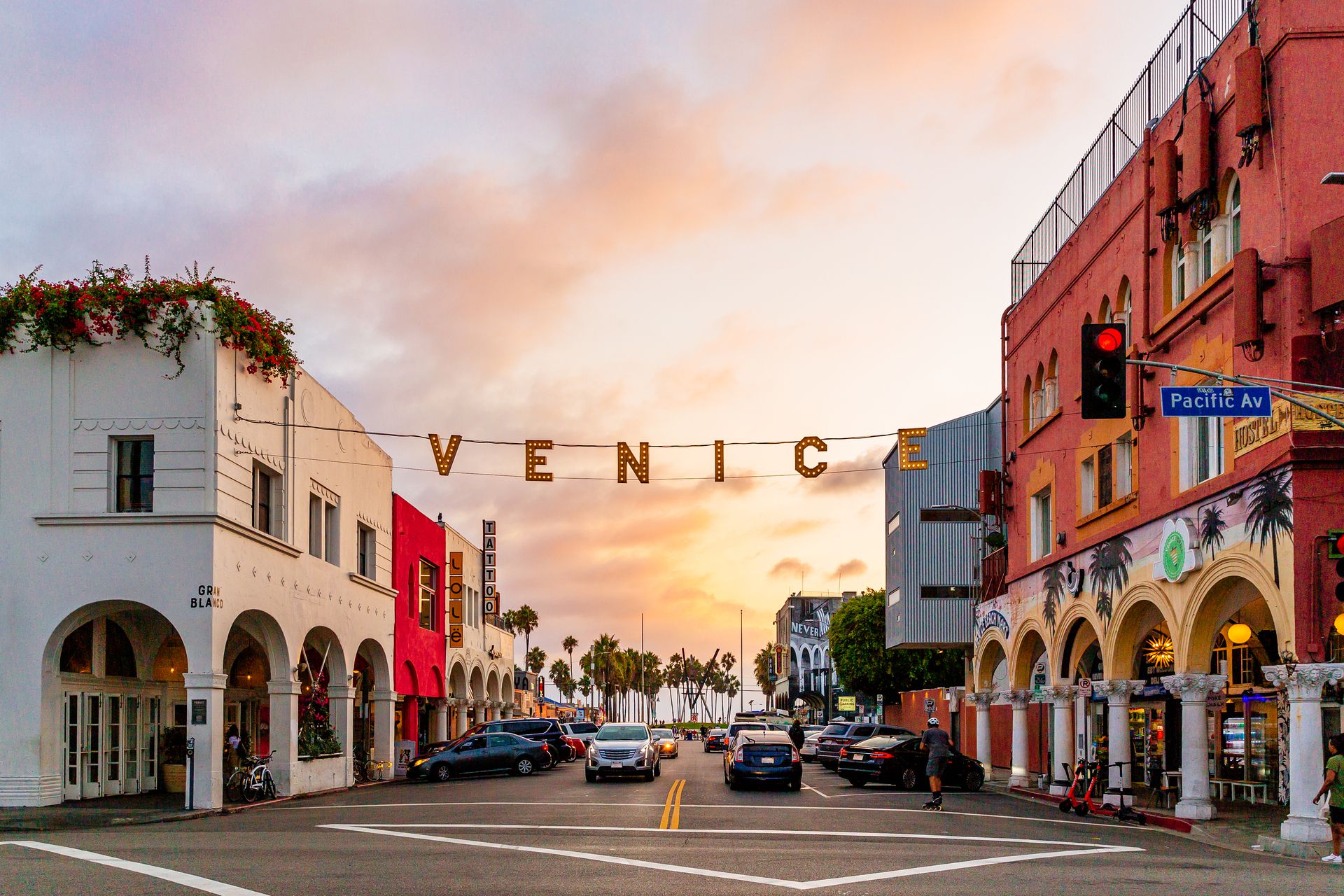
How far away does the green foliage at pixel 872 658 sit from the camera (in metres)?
71.7

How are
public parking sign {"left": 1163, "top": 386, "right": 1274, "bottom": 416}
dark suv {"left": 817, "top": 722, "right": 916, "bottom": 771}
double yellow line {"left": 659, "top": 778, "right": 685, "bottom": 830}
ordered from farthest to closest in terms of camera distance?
dark suv {"left": 817, "top": 722, "right": 916, "bottom": 771} < double yellow line {"left": 659, "top": 778, "right": 685, "bottom": 830} < public parking sign {"left": 1163, "top": 386, "right": 1274, "bottom": 416}

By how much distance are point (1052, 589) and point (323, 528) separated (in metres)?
18.7

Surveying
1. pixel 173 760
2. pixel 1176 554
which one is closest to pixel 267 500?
pixel 173 760

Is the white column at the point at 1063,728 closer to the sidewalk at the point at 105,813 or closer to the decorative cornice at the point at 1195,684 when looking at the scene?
the decorative cornice at the point at 1195,684

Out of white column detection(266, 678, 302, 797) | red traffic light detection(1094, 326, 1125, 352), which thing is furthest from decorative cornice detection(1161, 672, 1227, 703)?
white column detection(266, 678, 302, 797)

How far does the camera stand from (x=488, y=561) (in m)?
62.2

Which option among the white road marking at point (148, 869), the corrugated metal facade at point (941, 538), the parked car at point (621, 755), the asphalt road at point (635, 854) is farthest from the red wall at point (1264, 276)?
the corrugated metal facade at point (941, 538)

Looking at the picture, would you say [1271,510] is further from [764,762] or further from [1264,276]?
[764,762]

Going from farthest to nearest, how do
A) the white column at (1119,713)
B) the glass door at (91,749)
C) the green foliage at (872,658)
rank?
the green foliage at (872,658)
the glass door at (91,749)
the white column at (1119,713)

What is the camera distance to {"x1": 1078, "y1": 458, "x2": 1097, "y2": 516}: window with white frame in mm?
30170

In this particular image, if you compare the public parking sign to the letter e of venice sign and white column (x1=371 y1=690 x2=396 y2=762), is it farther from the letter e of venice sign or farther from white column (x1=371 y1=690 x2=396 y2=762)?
white column (x1=371 y1=690 x2=396 y2=762)

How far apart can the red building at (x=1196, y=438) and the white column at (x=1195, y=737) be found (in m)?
0.04

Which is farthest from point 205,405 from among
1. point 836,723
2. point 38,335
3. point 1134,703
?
point 836,723

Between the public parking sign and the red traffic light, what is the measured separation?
1.75 metres
